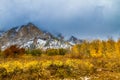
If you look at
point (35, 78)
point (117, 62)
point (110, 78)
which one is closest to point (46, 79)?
point (35, 78)

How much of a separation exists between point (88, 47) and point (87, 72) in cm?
15298

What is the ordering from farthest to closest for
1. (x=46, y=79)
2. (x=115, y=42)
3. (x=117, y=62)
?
(x=115, y=42) → (x=117, y=62) → (x=46, y=79)

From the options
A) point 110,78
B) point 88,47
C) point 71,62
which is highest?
point 88,47

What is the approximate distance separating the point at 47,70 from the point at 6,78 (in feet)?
14.7

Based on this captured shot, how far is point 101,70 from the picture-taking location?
1270 inches

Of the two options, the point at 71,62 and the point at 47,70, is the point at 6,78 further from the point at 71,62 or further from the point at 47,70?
the point at 71,62

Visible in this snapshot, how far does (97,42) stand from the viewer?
185m

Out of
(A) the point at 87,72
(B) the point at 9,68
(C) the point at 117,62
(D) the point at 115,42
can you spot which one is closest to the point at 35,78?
(B) the point at 9,68

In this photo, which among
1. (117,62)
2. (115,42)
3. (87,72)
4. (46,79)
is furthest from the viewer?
(115,42)

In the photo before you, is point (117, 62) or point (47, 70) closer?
point (47, 70)

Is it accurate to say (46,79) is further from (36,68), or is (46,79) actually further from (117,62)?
(117,62)

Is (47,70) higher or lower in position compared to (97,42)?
lower

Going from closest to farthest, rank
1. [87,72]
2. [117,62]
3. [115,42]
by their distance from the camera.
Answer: [87,72] → [117,62] → [115,42]

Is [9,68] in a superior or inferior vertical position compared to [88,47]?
inferior
